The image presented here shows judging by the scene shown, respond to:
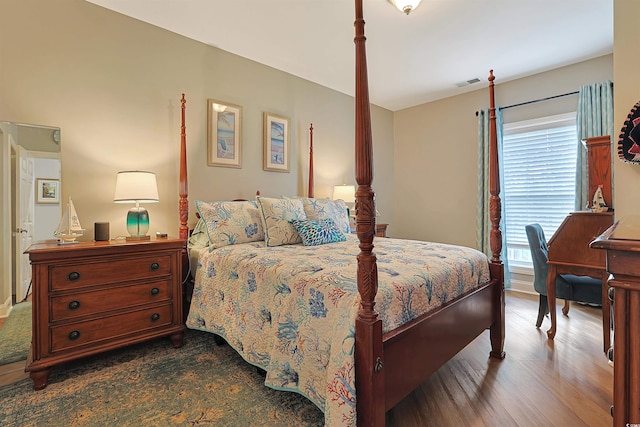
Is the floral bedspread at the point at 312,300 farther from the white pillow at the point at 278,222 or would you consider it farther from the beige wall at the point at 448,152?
the beige wall at the point at 448,152

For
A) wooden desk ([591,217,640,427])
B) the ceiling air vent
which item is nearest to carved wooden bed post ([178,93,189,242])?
wooden desk ([591,217,640,427])

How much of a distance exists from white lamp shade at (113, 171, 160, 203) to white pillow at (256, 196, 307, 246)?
0.86m

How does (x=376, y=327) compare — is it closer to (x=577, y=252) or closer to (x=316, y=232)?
(x=316, y=232)

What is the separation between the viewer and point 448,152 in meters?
4.62

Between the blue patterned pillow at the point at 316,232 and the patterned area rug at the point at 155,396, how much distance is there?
1.02 meters

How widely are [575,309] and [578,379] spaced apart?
1.64 m

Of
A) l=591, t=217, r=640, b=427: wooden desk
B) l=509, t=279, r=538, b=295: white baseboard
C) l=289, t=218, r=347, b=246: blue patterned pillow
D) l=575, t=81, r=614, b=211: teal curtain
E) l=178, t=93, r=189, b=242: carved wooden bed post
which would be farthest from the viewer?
l=509, t=279, r=538, b=295: white baseboard

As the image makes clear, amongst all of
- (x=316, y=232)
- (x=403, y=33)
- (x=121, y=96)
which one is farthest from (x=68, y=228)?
(x=403, y=33)

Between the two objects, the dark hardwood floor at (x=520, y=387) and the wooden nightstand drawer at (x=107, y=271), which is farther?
the wooden nightstand drawer at (x=107, y=271)

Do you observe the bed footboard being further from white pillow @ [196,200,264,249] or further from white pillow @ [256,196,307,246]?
white pillow @ [196,200,264,249]

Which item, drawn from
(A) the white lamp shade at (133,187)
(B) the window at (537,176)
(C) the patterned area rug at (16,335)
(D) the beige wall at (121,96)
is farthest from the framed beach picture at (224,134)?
(B) the window at (537,176)

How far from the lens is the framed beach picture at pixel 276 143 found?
3576 mm

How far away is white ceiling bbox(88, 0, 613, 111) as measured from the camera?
2.53 metres

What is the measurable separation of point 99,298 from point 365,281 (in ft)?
6.04
